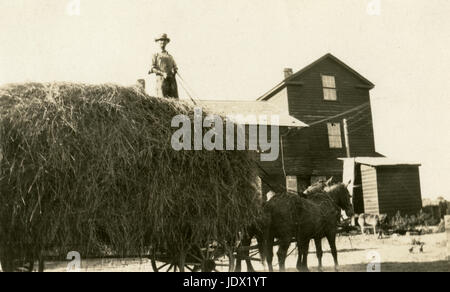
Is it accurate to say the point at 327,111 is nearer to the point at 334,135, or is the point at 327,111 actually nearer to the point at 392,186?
the point at 334,135

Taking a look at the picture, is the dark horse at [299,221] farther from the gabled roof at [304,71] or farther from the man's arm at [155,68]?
the gabled roof at [304,71]

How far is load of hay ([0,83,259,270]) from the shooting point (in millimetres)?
5285

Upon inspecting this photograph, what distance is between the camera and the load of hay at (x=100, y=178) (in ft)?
17.3

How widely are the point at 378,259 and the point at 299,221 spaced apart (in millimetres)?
2486

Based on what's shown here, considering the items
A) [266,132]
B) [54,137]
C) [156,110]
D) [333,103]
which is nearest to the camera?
[54,137]

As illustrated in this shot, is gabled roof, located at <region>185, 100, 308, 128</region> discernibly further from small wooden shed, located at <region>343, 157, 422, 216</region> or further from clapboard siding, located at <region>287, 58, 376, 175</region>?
small wooden shed, located at <region>343, 157, 422, 216</region>

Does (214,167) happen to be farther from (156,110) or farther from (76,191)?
(76,191)

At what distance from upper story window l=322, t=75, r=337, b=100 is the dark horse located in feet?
49.1

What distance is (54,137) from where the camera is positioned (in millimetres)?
5316

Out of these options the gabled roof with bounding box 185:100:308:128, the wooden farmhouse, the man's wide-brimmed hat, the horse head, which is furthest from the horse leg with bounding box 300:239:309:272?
the wooden farmhouse

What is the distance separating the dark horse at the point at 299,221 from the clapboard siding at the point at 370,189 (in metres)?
11.4

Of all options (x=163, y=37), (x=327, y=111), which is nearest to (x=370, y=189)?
(x=327, y=111)
